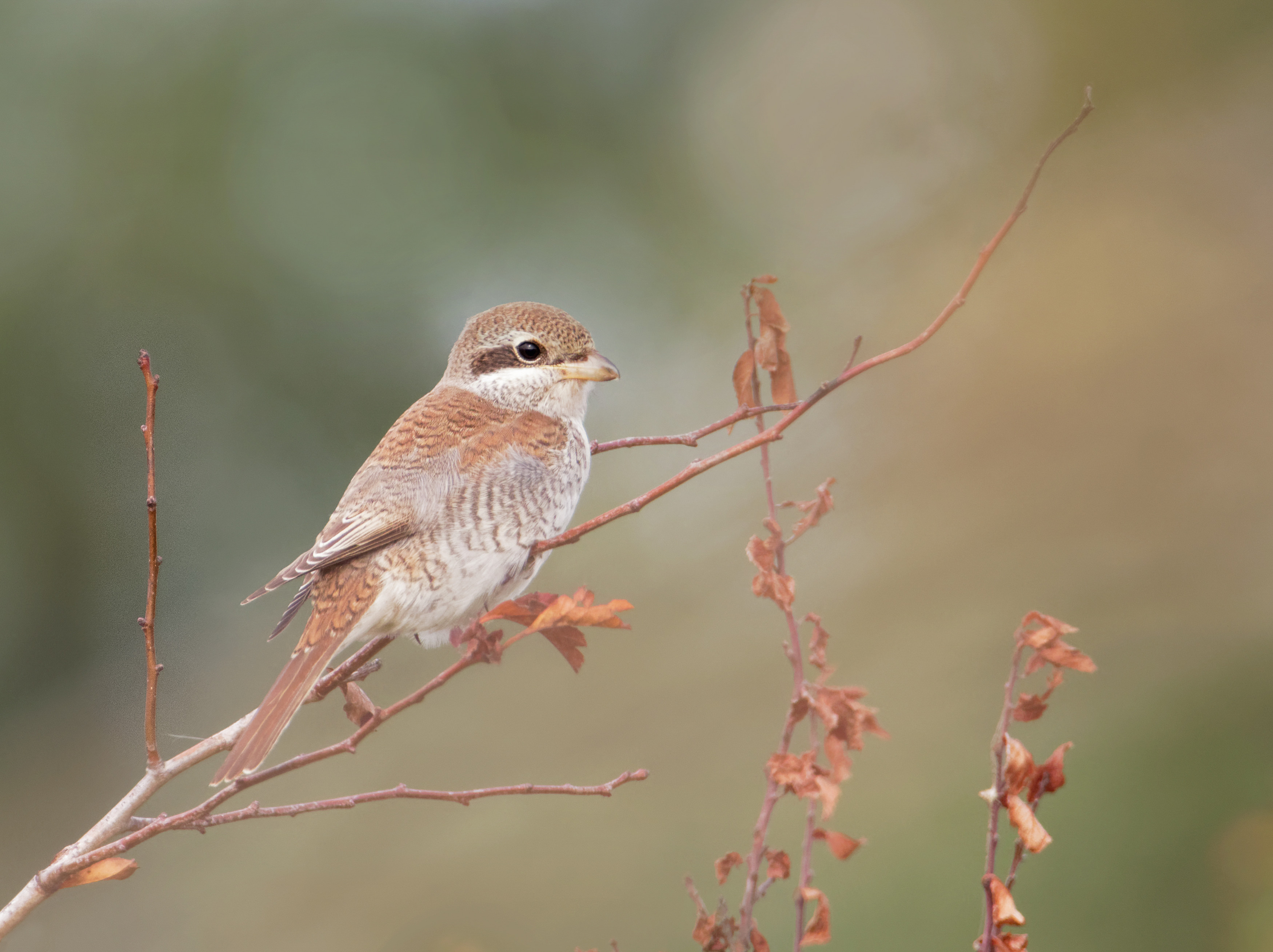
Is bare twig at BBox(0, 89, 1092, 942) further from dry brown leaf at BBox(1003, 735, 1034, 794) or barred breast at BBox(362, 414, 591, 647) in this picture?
barred breast at BBox(362, 414, 591, 647)

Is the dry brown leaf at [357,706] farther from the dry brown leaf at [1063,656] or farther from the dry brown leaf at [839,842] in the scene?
the dry brown leaf at [1063,656]

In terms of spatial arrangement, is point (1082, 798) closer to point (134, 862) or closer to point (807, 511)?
point (807, 511)

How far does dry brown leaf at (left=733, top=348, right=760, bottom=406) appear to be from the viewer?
125 cm

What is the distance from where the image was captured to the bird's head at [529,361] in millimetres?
1625

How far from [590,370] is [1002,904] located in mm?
877

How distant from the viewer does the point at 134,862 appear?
3.76 ft

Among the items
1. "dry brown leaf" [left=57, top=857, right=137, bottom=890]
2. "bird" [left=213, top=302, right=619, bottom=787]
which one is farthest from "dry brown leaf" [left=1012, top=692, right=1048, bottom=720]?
"dry brown leaf" [left=57, top=857, right=137, bottom=890]

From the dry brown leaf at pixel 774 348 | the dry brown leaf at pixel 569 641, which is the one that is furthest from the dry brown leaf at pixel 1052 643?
the dry brown leaf at pixel 569 641

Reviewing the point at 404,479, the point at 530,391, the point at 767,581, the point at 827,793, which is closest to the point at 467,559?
the point at 404,479

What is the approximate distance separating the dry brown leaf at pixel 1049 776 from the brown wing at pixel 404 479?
83 cm

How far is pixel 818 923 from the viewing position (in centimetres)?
113

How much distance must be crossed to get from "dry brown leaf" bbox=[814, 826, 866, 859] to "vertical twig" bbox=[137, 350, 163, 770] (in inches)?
27.1

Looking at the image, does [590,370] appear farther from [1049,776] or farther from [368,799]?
[1049,776]

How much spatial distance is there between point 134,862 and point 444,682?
0.36 metres
